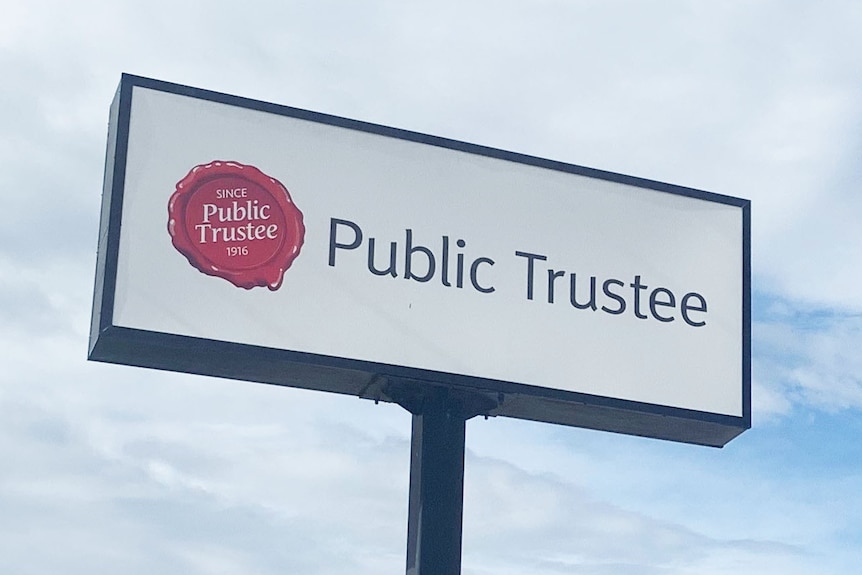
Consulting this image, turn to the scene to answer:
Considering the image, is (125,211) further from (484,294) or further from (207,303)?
(484,294)

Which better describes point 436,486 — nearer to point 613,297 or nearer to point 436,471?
point 436,471

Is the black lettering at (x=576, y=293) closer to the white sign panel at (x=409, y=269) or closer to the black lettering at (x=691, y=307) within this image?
the white sign panel at (x=409, y=269)

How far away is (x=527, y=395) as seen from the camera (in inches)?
A: 670

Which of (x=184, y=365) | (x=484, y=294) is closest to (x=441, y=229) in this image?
(x=484, y=294)

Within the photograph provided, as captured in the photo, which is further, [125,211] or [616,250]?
[616,250]

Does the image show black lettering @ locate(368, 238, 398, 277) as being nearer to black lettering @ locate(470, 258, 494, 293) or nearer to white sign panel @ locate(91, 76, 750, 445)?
white sign panel @ locate(91, 76, 750, 445)

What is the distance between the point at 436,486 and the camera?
1638 centimetres

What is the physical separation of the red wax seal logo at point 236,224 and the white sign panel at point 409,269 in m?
0.02

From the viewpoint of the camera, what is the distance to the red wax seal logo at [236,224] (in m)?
16.4

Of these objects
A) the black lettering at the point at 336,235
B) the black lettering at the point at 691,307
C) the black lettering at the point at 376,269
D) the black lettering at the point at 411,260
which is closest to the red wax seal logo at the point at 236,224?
the black lettering at the point at 336,235

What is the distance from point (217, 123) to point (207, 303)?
1.84m

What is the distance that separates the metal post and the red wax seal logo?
1.98 meters

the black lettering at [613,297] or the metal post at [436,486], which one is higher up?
the black lettering at [613,297]

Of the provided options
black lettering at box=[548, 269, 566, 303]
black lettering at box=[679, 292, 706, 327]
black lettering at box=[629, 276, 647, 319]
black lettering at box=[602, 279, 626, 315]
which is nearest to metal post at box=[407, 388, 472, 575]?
black lettering at box=[548, 269, 566, 303]
